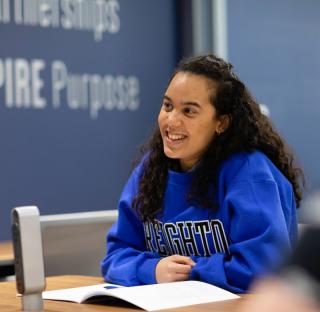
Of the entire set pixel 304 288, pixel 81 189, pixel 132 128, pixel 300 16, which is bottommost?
pixel 81 189

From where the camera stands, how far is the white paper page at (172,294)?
1583 millimetres

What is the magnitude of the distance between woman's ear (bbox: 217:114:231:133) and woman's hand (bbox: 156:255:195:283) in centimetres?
40

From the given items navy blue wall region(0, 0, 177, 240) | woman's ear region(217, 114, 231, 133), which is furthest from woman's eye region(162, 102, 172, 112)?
navy blue wall region(0, 0, 177, 240)

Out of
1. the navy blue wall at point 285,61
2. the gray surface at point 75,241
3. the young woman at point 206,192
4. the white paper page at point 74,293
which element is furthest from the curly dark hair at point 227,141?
the navy blue wall at point 285,61

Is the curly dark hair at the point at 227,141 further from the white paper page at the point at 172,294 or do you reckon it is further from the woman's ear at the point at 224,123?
the white paper page at the point at 172,294

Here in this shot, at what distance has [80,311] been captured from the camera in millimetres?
1622

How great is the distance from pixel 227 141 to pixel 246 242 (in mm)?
355

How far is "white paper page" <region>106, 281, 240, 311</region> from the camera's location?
5.19 ft

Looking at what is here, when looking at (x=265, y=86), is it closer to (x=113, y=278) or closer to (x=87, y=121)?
(x=87, y=121)

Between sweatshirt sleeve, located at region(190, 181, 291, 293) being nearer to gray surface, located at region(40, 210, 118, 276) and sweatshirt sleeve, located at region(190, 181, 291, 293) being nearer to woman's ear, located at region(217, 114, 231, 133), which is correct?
woman's ear, located at region(217, 114, 231, 133)

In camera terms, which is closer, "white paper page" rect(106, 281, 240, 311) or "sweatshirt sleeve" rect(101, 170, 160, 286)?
"white paper page" rect(106, 281, 240, 311)

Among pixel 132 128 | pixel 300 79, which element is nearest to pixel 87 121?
pixel 132 128

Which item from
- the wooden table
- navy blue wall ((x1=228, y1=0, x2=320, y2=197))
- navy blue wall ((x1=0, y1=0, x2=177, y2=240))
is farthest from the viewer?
navy blue wall ((x1=228, y1=0, x2=320, y2=197))

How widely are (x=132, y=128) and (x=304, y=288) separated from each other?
4468mm
